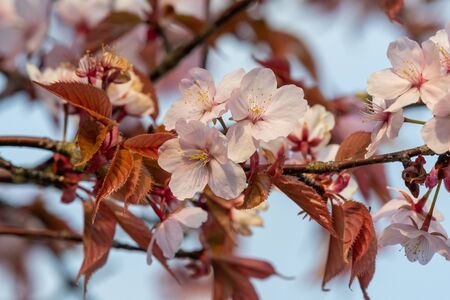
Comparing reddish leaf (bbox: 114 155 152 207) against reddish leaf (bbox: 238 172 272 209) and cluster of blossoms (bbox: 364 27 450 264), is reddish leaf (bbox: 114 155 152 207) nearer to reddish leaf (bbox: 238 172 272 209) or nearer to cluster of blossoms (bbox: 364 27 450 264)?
reddish leaf (bbox: 238 172 272 209)

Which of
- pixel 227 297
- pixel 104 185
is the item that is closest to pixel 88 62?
pixel 104 185

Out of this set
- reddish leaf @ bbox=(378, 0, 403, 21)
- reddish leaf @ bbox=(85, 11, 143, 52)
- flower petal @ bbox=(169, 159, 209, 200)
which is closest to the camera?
flower petal @ bbox=(169, 159, 209, 200)

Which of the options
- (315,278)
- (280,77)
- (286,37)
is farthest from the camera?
(315,278)

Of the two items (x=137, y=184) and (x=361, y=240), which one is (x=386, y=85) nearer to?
(x=361, y=240)

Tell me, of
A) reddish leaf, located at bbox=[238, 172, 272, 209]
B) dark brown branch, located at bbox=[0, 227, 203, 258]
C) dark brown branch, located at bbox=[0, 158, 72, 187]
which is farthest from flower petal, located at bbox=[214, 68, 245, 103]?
dark brown branch, located at bbox=[0, 227, 203, 258]

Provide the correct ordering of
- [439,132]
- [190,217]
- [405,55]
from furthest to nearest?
[190,217], [405,55], [439,132]

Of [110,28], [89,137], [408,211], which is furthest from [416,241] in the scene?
[110,28]

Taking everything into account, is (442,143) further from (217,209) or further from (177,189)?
(217,209)
